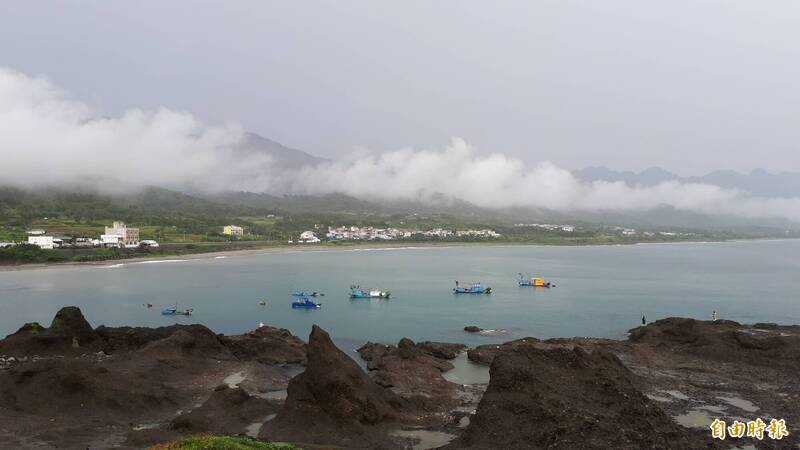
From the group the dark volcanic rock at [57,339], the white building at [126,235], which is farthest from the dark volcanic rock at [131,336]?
the white building at [126,235]

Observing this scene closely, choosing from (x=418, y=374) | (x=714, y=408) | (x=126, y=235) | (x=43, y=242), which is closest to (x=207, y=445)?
(x=418, y=374)

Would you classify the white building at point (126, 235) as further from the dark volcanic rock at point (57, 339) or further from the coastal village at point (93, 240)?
the dark volcanic rock at point (57, 339)

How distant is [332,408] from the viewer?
89.0 feet

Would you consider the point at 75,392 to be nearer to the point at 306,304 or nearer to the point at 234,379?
the point at 234,379

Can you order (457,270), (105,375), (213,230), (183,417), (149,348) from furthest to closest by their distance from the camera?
(213,230)
(457,270)
(149,348)
(105,375)
(183,417)

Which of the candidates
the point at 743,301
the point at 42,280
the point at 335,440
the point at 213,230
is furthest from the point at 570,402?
the point at 213,230

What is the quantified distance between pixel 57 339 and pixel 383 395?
1007 inches

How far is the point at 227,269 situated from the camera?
108 meters

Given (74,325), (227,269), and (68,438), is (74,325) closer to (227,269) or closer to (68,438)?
(68,438)

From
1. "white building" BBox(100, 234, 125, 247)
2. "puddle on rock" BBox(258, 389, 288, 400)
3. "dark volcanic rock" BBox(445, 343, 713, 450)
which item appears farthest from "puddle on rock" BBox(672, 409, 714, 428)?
"white building" BBox(100, 234, 125, 247)

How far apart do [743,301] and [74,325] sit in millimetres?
77878

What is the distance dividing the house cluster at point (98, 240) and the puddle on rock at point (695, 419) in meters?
118

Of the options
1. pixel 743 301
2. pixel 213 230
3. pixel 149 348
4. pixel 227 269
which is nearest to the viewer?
pixel 149 348

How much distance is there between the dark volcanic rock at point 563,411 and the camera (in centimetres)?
2205
